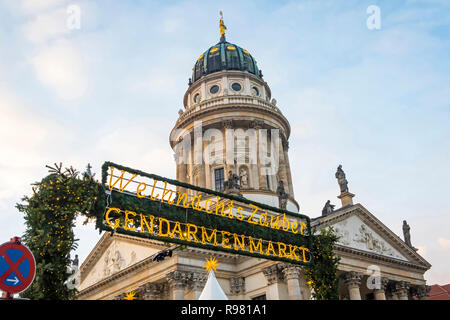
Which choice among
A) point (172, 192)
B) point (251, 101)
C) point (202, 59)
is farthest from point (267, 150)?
point (172, 192)

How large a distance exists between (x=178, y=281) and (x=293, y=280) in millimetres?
7275

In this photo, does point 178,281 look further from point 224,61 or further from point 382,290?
point 224,61

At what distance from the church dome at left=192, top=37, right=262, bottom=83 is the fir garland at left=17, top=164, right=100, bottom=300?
3961 cm

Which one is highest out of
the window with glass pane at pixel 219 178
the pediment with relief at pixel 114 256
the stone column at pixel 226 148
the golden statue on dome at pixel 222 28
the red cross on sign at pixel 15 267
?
the golden statue on dome at pixel 222 28

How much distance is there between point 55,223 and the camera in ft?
34.6

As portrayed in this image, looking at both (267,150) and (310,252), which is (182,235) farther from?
(267,150)

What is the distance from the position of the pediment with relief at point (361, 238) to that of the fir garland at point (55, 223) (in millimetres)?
26127

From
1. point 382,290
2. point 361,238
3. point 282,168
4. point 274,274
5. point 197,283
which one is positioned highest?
point 282,168

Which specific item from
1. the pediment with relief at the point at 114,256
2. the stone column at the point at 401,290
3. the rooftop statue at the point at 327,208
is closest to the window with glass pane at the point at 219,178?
the rooftop statue at the point at 327,208

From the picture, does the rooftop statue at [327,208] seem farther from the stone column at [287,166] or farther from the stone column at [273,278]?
the stone column at [273,278]

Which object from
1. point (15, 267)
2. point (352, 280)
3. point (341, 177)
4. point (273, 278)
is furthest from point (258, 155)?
point (15, 267)

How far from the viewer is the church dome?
49.5 metres

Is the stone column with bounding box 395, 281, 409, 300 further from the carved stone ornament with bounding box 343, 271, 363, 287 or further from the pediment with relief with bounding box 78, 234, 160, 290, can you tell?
the pediment with relief with bounding box 78, 234, 160, 290

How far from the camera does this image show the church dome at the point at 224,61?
49500 millimetres
